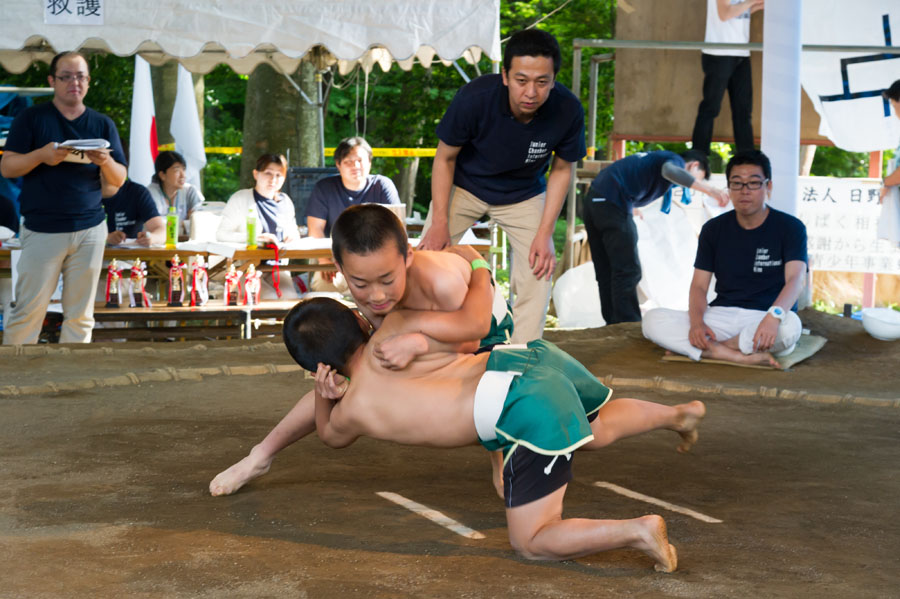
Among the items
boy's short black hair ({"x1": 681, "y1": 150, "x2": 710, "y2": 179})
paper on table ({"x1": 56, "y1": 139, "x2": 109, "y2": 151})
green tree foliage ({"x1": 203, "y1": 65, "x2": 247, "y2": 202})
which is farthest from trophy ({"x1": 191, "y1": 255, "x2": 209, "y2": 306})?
green tree foliage ({"x1": 203, "y1": 65, "x2": 247, "y2": 202})

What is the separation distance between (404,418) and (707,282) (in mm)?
2215

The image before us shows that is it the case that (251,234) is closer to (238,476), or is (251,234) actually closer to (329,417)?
(238,476)

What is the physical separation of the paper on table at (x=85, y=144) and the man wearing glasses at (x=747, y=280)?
2.12 meters

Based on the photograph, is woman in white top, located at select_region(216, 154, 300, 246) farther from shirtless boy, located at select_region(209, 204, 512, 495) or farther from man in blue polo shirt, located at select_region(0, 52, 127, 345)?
shirtless boy, located at select_region(209, 204, 512, 495)

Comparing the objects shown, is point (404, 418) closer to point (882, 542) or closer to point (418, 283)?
point (418, 283)

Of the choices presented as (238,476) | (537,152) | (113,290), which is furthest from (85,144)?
(238,476)

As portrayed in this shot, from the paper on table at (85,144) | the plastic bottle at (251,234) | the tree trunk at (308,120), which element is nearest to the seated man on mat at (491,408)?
the paper on table at (85,144)

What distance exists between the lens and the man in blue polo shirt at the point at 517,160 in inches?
100

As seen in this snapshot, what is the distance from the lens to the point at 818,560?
1568mm

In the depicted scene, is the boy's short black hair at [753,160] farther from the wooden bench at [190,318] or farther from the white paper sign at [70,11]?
the white paper sign at [70,11]

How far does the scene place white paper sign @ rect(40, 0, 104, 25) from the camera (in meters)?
4.14

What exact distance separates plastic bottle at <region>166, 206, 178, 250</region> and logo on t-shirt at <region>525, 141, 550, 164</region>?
7.23 feet

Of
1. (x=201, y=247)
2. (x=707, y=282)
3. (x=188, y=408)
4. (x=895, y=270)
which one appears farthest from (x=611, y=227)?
(x=188, y=408)

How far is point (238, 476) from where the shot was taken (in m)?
1.91
